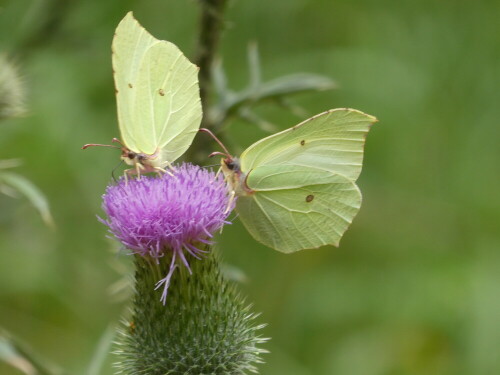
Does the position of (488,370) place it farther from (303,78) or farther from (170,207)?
(170,207)

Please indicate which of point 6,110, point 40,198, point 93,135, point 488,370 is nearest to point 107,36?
point 93,135

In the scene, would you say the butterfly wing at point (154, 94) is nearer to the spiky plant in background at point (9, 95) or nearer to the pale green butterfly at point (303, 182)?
the pale green butterfly at point (303, 182)

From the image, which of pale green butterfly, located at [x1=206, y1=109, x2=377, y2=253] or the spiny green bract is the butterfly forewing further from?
the spiny green bract

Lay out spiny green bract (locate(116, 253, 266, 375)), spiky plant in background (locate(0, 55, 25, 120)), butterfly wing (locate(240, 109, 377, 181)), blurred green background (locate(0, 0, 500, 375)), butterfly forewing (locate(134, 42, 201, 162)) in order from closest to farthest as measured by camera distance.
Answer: spiny green bract (locate(116, 253, 266, 375)) < butterfly forewing (locate(134, 42, 201, 162)) < butterfly wing (locate(240, 109, 377, 181)) < spiky plant in background (locate(0, 55, 25, 120)) < blurred green background (locate(0, 0, 500, 375))

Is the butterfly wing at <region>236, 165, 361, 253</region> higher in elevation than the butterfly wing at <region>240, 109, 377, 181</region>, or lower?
lower

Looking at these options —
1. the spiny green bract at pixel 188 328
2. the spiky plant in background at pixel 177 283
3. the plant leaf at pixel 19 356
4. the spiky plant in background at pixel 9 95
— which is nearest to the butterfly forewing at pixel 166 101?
the spiky plant in background at pixel 177 283

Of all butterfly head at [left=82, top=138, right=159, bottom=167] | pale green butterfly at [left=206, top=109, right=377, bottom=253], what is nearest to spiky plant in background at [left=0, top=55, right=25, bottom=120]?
butterfly head at [left=82, top=138, right=159, bottom=167]
